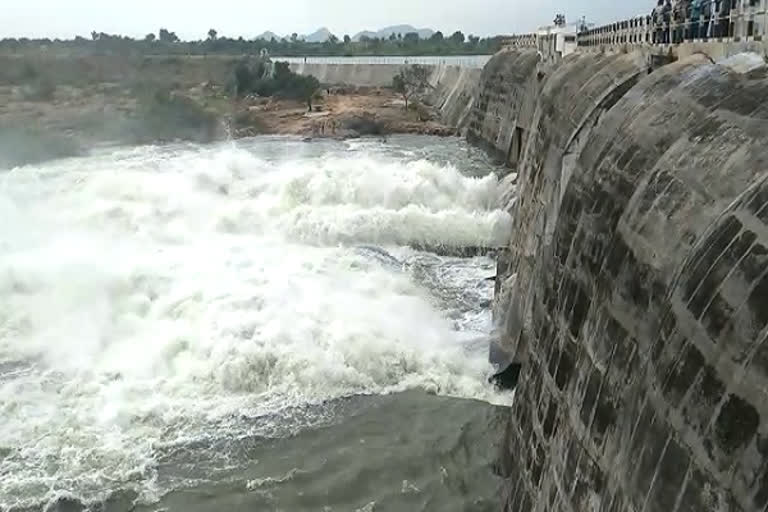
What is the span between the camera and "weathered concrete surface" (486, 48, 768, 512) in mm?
4469

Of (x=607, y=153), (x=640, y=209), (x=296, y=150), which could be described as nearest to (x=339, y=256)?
(x=607, y=153)

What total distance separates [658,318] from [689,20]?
7.31 metres

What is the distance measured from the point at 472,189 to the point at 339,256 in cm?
667

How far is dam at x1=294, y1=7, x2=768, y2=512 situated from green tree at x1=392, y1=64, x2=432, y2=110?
50823 millimetres

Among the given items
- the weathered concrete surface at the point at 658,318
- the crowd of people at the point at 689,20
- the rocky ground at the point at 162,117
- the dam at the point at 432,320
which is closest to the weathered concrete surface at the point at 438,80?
the rocky ground at the point at 162,117

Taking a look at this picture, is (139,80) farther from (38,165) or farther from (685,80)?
(685,80)

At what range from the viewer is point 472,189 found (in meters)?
25.2

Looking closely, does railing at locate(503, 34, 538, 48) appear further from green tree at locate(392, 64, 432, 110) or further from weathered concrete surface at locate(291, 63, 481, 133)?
green tree at locate(392, 64, 432, 110)

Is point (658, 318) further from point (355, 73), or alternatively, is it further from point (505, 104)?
point (355, 73)

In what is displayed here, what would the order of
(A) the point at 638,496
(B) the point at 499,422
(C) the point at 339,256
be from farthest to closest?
(C) the point at 339,256
(B) the point at 499,422
(A) the point at 638,496

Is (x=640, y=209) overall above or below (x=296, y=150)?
above

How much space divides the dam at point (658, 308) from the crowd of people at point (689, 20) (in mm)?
405

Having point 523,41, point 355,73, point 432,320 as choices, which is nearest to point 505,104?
point 523,41

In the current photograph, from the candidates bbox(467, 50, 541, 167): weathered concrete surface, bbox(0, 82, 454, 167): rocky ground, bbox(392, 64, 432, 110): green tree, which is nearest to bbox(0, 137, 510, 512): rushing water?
bbox(467, 50, 541, 167): weathered concrete surface
